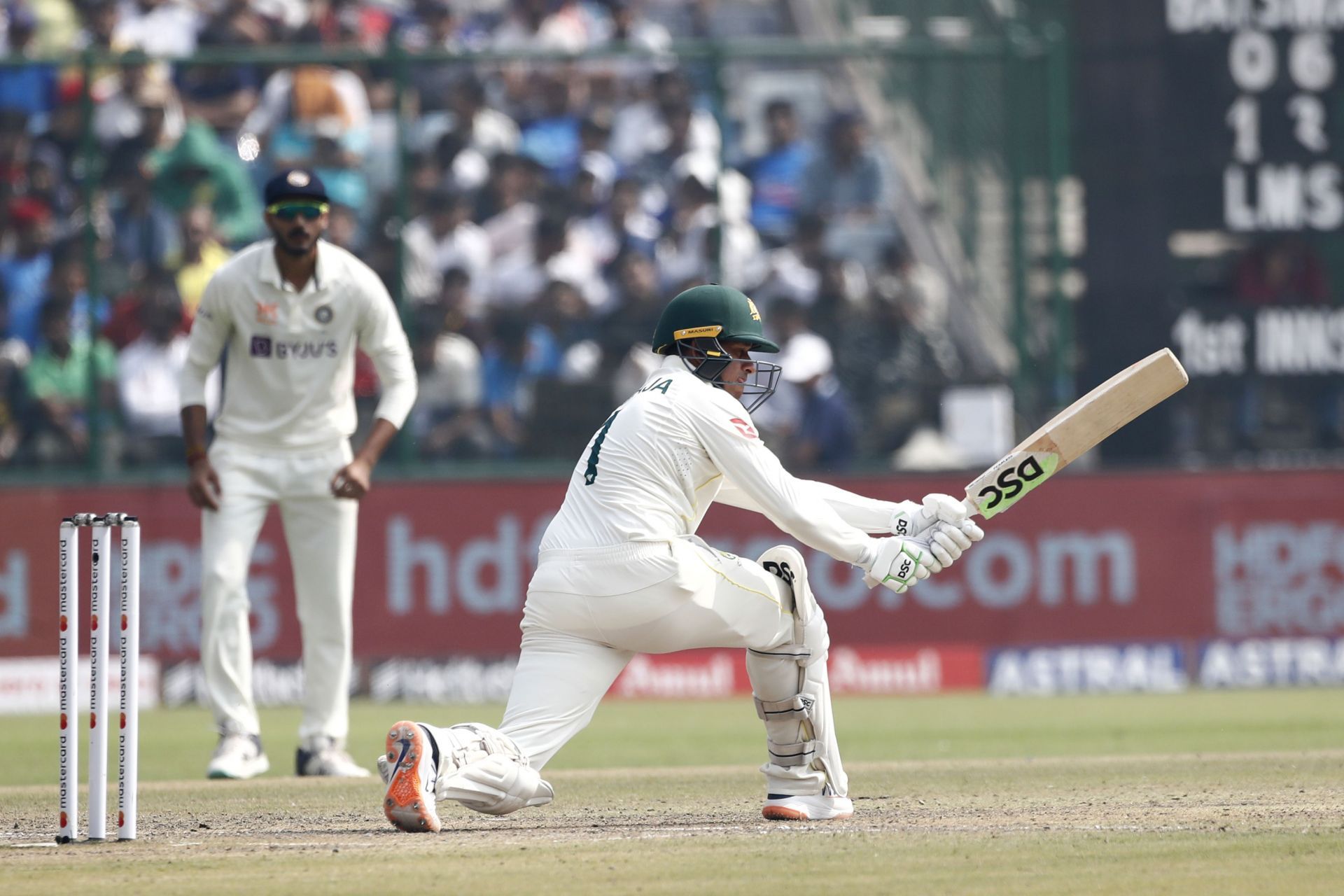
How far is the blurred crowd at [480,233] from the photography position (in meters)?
12.2

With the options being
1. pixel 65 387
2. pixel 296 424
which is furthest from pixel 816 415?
pixel 296 424

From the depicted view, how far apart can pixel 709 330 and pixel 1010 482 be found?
41.6 inches

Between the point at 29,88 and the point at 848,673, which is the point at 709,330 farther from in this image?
the point at 29,88

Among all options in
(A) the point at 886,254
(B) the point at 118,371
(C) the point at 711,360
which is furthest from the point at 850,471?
(C) the point at 711,360

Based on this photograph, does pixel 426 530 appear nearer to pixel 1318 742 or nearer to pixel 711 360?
pixel 1318 742

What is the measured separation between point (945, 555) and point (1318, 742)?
3.80 m

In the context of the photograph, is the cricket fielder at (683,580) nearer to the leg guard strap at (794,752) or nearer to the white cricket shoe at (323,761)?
the leg guard strap at (794,752)

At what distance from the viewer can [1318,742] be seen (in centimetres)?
860

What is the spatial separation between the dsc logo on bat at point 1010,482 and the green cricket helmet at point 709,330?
2.49 feet

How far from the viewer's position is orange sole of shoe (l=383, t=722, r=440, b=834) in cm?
524

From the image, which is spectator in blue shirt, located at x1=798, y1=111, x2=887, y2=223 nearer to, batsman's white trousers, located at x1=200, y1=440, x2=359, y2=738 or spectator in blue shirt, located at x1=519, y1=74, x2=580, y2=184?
spectator in blue shirt, located at x1=519, y1=74, x2=580, y2=184

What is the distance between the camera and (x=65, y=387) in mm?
12203

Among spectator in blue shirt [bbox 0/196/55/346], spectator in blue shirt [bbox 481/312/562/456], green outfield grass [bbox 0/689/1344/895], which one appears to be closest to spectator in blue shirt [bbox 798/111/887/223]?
spectator in blue shirt [bbox 481/312/562/456]

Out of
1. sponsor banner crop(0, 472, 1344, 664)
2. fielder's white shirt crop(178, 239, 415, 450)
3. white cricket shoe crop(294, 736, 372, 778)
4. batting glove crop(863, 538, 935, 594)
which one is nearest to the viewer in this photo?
batting glove crop(863, 538, 935, 594)
